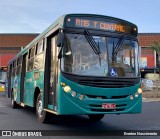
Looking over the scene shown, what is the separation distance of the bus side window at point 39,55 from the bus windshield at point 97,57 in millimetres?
2161

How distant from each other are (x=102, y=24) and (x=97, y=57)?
3.61 ft

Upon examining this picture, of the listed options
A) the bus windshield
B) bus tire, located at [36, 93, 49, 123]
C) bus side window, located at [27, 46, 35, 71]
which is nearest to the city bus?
the bus windshield

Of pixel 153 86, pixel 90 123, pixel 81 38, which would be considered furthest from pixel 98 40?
pixel 153 86

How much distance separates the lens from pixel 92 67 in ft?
31.7

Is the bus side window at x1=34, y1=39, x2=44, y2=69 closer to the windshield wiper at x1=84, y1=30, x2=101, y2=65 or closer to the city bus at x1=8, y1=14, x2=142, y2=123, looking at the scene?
the city bus at x1=8, y1=14, x2=142, y2=123

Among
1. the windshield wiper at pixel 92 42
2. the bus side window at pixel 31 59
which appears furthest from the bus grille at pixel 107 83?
the bus side window at pixel 31 59

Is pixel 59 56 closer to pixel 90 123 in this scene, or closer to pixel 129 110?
pixel 129 110

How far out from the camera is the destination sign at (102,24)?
9.88m

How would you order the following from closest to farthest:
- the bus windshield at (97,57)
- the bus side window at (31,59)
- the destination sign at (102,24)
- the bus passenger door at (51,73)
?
1. the bus windshield at (97,57)
2. the destination sign at (102,24)
3. the bus passenger door at (51,73)
4. the bus side window at (31,59)

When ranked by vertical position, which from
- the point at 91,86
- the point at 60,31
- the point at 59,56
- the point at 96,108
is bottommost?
the point at 96,108

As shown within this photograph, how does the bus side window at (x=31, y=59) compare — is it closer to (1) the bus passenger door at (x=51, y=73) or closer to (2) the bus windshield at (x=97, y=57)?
(1) the bus passenger door at (x=51, y=73)

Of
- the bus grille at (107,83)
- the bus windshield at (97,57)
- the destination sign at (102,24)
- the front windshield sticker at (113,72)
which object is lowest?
the bus grille at (107,83)

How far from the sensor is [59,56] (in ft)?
31.3

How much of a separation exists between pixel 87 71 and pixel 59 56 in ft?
2.82
